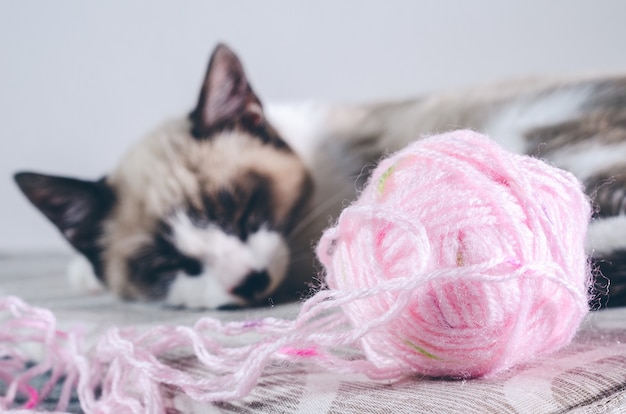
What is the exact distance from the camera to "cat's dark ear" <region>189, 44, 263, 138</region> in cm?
106

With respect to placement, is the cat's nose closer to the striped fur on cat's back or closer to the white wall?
the striped fur on cat's back

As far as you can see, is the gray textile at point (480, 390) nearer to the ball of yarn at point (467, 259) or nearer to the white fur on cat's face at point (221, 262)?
the ball of yarn at point (467, 259)

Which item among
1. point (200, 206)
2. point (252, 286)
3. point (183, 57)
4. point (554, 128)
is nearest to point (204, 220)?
point (200, 206)

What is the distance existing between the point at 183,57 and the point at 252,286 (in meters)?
1.22

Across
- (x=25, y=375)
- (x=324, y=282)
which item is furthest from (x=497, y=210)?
(x=25, y=375)

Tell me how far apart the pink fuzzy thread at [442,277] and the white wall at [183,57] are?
145 centimetres

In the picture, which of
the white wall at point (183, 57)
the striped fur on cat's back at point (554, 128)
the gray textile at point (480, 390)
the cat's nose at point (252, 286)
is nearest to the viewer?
the gray textile at point (480, 390)

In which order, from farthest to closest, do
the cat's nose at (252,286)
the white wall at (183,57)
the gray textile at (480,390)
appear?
1. the white wall at (183,57)
2. the cat's nose at (252,286)
3. the gray textile at (480,390)

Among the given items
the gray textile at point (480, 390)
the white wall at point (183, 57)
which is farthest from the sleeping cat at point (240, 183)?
the white wall at point (183, 57)

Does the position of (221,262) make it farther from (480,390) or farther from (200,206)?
(480,390)

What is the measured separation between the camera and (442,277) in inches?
18.2

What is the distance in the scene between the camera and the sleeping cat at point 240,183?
1.00 m

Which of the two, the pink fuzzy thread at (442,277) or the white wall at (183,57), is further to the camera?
the white wall at (183,57)

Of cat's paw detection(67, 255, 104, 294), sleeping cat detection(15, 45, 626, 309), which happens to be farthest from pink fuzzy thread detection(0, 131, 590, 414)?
cat's paw detection(67, 255, 104, 294)
